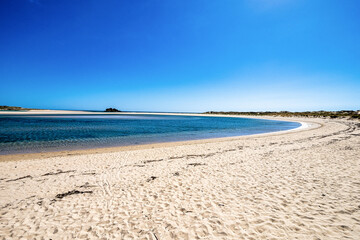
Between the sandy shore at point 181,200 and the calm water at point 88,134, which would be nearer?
the sandy shore at point 181,200

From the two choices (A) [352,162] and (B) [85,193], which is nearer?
(B) [85,193]

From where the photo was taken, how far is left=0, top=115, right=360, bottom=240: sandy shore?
4.25 meters

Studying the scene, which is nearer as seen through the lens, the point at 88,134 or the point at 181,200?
the point at 181,200

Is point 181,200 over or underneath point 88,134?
underneath

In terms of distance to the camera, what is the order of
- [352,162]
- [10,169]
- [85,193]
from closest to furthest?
1. [85,193]
2. [10,169]
3. [352,162]

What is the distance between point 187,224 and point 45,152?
46.1ft

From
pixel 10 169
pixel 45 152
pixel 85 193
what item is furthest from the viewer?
pixel 45 152

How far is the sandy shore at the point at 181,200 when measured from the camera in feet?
13.9

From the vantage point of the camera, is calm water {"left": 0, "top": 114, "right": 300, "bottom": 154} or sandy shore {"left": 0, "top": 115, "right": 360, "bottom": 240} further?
calm water {"left": 0, "top": 114, "right": 300, "bottom": 154}

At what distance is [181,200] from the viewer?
5773mm

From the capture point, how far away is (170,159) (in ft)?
36.4

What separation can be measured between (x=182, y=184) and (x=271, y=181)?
4077 mm

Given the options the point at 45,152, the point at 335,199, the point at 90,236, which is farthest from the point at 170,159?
the point at 45,152

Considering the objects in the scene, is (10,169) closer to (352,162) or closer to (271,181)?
(271,181)
